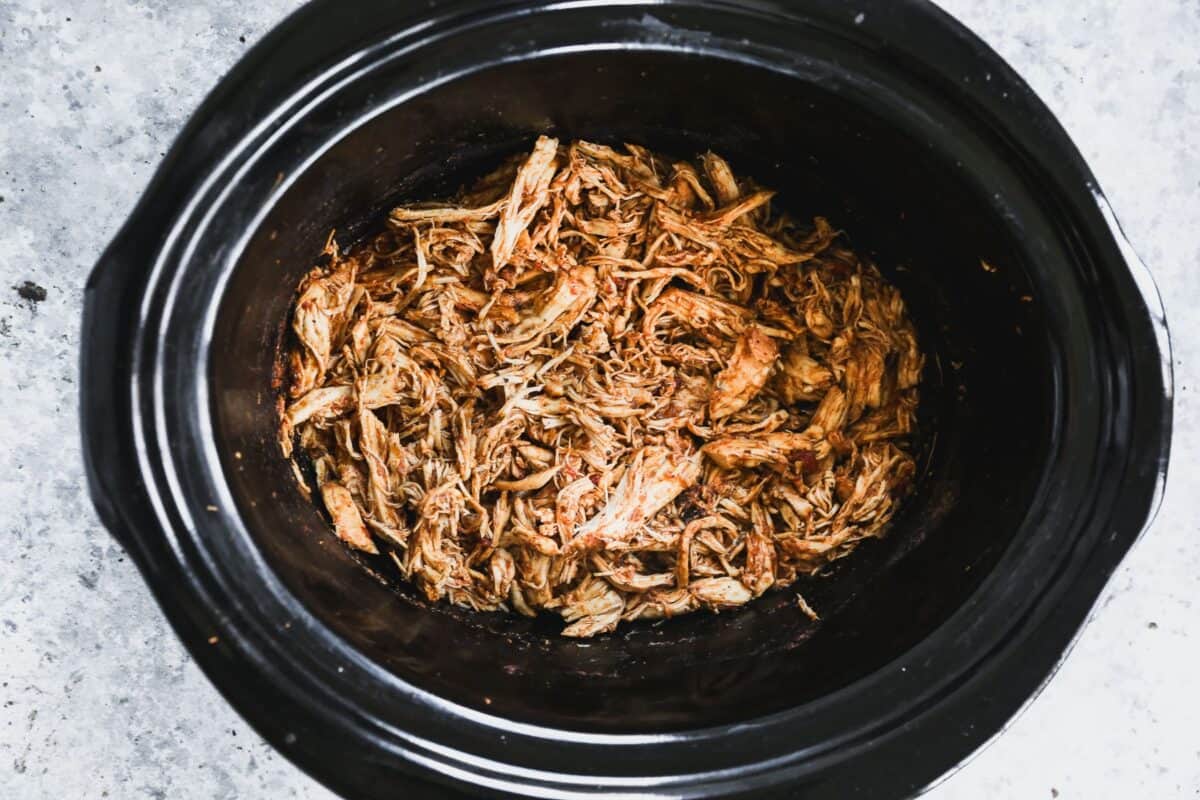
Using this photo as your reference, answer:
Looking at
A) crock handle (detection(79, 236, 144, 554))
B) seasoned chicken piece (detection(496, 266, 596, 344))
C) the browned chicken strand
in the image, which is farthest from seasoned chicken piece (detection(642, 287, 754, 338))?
crock handle (detection(79, 236, 144, 554))

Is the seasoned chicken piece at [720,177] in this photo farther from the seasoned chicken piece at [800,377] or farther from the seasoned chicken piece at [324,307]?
the seasoned chicken piece at [324,307]

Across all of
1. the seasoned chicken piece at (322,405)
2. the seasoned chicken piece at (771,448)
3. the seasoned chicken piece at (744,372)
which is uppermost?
the seasoned chicken piece at (744,372)

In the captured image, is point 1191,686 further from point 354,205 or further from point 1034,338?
point 354,205

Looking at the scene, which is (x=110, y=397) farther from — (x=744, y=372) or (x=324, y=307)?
(x=744, y=372)

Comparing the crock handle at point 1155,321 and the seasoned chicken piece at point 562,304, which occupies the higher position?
the crock handle at point 1155,321

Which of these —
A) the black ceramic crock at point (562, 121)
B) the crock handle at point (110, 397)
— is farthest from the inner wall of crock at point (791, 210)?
the crock handle at point (110, 397)

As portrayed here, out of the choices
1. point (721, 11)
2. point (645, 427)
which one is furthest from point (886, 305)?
point (721, 11)
